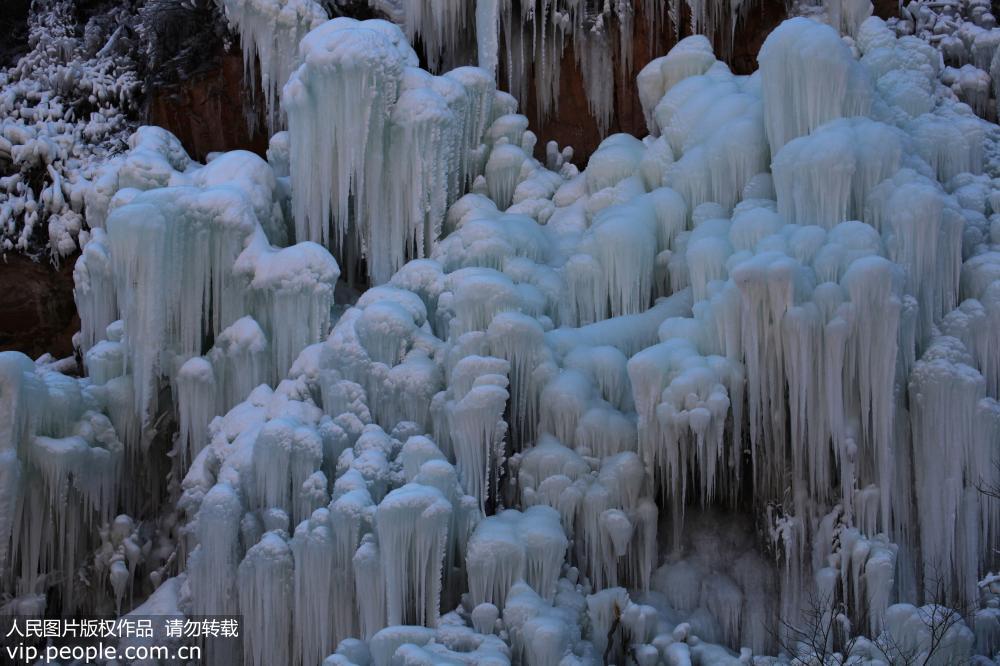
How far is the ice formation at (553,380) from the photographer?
34.5 feet

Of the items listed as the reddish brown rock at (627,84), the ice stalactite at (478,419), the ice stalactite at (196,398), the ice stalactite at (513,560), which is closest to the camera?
the ice stalactite at (513,560)

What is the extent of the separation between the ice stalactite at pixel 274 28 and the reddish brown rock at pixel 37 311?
2998 millimetres

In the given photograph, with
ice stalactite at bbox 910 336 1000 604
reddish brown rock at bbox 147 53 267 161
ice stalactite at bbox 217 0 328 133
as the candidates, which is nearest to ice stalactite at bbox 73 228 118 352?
reddish brown rock at bbox 147 53 267 161

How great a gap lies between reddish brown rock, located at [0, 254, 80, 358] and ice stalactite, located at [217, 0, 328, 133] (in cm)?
300

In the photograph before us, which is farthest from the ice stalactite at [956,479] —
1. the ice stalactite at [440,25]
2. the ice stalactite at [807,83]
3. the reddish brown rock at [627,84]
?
the ice stalactite at [440,25]

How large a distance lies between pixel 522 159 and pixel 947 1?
4.63 meters

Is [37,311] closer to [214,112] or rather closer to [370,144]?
[214,112]

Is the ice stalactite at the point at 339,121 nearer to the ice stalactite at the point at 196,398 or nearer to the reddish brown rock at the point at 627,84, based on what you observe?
the ice stalactite at the point at 196,398

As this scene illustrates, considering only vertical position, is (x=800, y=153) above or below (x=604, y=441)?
above

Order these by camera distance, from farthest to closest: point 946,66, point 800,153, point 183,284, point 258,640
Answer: point 946,66 < point 183,284 < point 800,153 < point 258,640

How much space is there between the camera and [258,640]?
10773 millimetres

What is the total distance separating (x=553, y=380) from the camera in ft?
37.2

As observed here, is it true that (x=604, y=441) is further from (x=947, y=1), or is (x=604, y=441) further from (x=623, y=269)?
(x=947, y=1)

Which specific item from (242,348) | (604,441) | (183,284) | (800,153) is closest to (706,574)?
(604,441)
